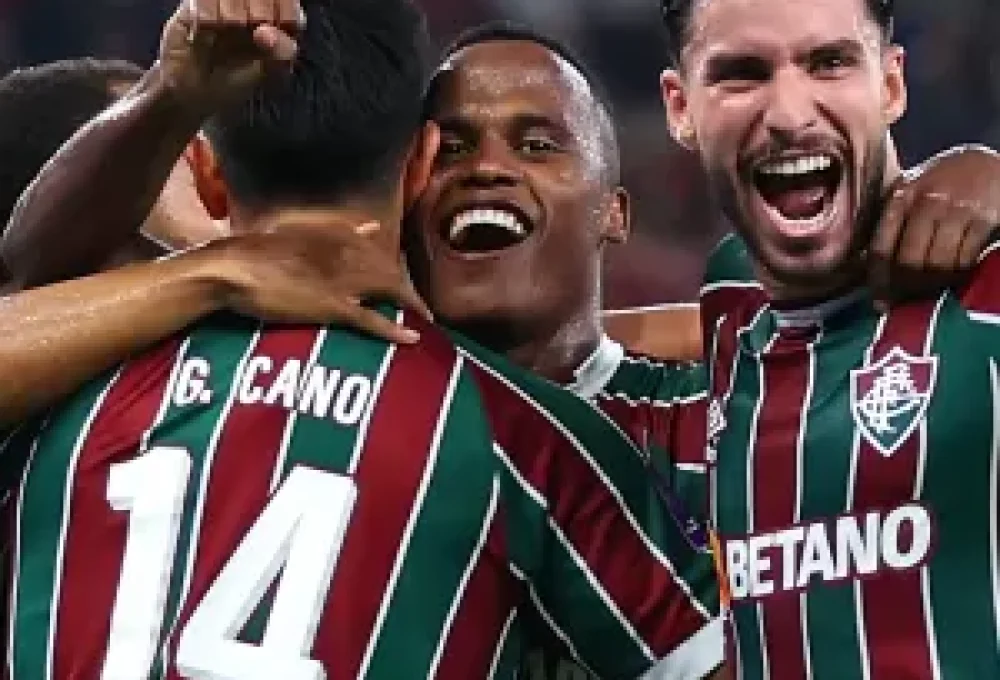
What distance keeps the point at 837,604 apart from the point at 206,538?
23.6 inches

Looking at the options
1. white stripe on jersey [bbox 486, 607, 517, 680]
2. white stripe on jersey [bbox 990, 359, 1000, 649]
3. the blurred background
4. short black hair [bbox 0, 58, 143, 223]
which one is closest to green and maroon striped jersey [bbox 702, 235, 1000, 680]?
white stripe on jersey [bbox 990, 359, 1000, 649]

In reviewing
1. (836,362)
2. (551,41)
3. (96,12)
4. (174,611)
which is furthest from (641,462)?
(96,12)

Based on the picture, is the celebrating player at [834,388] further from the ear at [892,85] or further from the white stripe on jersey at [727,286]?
the white stripe on jersey at [727,286]

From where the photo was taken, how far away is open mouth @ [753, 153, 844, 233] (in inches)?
71.6

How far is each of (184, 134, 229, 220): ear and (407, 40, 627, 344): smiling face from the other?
14.2 inches

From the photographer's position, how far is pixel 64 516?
1718 millimetres

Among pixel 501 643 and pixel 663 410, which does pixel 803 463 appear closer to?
A: pixel 501 643

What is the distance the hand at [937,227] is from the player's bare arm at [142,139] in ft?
1.98

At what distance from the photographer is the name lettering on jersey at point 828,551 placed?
1659mm

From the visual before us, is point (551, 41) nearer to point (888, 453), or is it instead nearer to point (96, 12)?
point (888, 453)

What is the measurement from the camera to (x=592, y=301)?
2.33m

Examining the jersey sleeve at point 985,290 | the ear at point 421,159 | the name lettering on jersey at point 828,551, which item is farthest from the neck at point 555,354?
the jersey sleeve at point 985,290

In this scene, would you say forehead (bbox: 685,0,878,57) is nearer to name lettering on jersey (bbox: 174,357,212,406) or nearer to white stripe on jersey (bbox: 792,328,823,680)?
white stripe on jersey (bbox: 792,328,823,680)

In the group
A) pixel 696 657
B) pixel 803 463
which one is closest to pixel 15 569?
pixel 696 657
